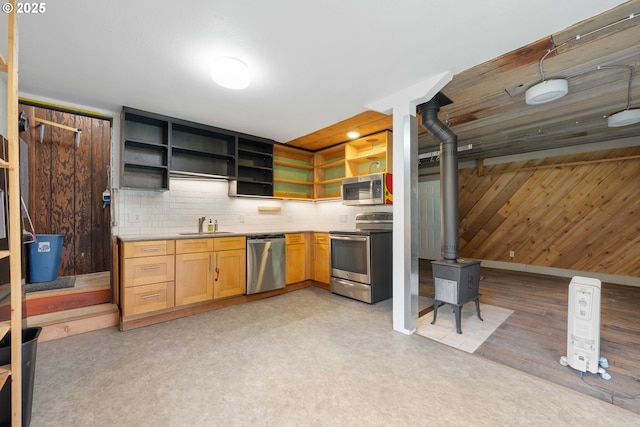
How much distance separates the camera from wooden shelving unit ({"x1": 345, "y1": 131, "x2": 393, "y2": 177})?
157 inches

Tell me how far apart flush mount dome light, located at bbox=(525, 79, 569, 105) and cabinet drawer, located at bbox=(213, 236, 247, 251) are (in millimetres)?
3552

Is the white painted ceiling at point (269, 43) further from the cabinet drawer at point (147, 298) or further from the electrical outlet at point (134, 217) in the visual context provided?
the cabinet drawer at point (147, 298)

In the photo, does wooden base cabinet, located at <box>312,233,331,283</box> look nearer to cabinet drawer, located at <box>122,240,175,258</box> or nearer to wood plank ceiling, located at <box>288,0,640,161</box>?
wood plank ceiling, located at <box>288,0,640,161</box>

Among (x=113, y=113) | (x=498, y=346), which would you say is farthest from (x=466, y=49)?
(x=113, y=113)

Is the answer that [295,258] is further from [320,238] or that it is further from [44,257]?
[44,257]

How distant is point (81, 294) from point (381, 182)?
3.87m

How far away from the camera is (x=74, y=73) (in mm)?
2383

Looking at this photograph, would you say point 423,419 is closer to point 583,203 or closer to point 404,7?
point 404,7

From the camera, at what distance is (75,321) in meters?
2.66

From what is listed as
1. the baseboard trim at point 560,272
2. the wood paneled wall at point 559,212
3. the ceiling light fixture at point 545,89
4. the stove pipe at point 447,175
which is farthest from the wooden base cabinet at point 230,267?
the baseboard trim at point 560,272

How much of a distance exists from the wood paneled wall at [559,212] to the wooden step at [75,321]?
21.7ft

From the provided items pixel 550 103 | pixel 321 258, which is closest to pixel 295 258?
pixel 321 258

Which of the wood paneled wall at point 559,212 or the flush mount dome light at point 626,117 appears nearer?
the flush mount dome light at point 626,117

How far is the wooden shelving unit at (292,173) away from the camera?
15.4 ft
